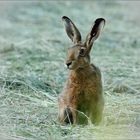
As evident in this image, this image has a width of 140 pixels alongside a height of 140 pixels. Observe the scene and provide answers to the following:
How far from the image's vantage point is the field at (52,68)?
8.03 meters

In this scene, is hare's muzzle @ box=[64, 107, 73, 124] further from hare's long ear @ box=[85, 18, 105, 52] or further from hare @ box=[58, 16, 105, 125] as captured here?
hare's long ear @ box=[85, 18, 105, 52]

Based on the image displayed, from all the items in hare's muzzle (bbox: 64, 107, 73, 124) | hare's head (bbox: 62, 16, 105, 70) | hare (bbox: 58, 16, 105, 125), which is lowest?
hare's muzzle (bbox: 64, 107, 73, 124)

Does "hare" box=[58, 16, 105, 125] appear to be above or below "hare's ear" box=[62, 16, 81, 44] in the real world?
below

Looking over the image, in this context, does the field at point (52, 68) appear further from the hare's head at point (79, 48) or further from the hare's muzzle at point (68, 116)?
the hare's head at point (79, 48)

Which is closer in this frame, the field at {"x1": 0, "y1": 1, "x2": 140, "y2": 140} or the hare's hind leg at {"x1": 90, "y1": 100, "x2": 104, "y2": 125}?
the field at {"x1": 0, "y1": 1, "x2": 140, "y2": 140}

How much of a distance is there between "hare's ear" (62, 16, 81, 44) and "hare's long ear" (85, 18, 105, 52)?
101 millimetres

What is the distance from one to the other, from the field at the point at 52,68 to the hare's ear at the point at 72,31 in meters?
0.81

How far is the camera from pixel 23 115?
8.56 m

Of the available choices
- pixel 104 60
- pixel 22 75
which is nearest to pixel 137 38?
pixel 104 60

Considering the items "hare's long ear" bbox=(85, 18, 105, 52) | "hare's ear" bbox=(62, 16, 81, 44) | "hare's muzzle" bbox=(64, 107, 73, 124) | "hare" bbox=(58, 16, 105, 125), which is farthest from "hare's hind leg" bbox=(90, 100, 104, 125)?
"hare's ear" bbox=(62, 16, 81, 44)

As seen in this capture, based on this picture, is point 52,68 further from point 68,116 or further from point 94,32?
point 68,116

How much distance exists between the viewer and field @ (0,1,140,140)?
803cm

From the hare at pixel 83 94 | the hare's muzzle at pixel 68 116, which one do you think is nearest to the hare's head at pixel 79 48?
the hare at pixel 83 94

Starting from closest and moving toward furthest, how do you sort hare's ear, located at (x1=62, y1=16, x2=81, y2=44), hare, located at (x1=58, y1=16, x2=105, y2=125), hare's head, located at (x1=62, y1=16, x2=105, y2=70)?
hare's head, located at (x1=62, y1=16, x2=105, y2=70), hare, located at (x1=58, y1=16, x2=105, y2=125), hare's ear, located at (x1=62, y1=16, x2=81, y2=44)
